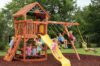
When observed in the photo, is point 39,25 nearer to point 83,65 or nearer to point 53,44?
point 53,44

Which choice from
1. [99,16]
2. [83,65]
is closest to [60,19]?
[99,16]

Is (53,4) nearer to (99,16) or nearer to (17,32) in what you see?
(99,16)

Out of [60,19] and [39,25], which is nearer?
[39,25]

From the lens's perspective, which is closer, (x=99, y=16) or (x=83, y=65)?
(x=83, y=65)

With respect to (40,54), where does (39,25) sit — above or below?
above

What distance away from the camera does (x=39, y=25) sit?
61.2 feet

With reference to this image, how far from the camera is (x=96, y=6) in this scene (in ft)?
158

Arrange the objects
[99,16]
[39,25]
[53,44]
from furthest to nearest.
Result: 1. [99,16]
2. [39,25]
3. [53,44]

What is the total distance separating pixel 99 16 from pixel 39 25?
2895 centimetres

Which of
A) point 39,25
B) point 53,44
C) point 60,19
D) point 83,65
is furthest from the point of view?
point 60,19

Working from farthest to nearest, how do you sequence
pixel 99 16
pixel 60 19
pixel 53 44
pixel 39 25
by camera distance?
pixel 99 16
pixel 60 19
pixel 39 25
pixel 53 44

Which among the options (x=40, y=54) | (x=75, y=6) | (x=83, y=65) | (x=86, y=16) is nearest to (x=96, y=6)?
(x=86, y=16)

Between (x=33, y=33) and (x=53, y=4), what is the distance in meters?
20.5

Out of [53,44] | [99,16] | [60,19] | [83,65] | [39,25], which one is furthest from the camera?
[99,16]
